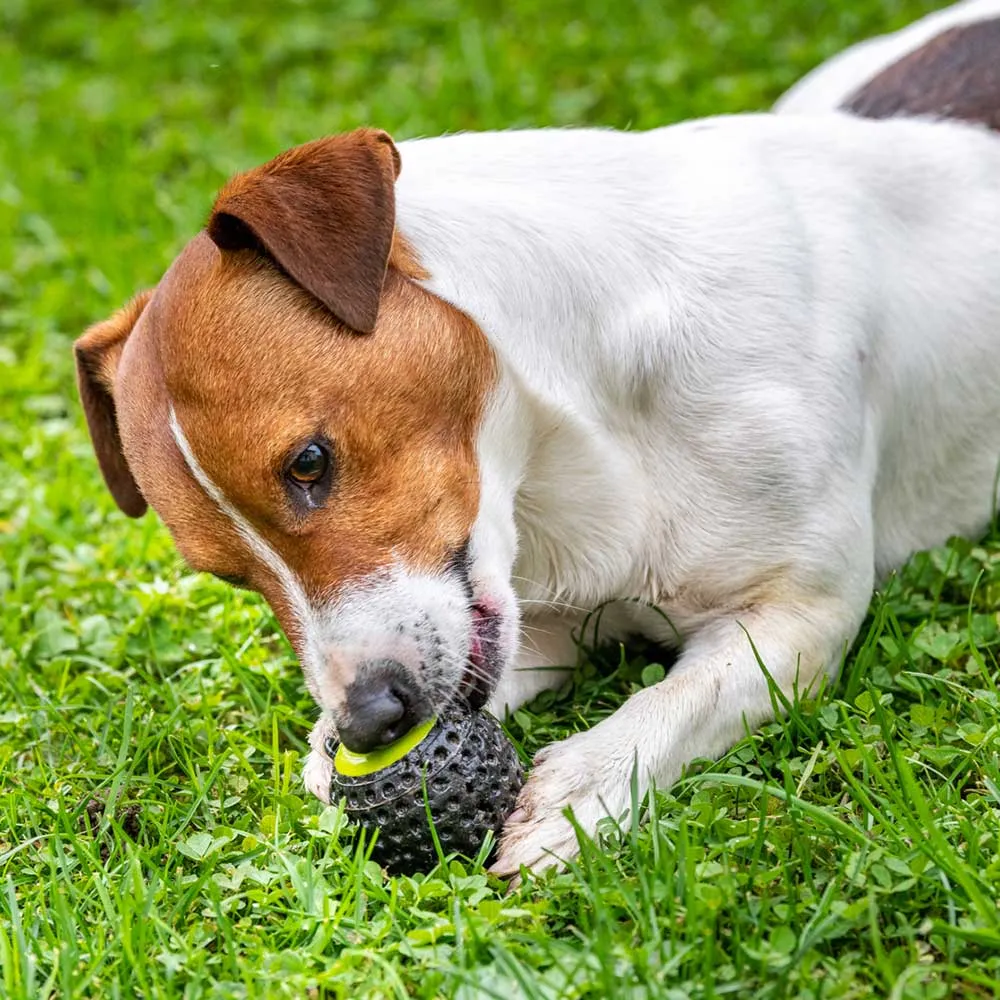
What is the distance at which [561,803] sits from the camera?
10.9 feet

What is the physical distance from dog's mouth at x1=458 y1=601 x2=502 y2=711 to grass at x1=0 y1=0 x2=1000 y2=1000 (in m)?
0.37

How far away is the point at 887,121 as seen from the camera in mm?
4496

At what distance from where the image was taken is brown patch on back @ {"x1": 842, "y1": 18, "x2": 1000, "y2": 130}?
461 cm

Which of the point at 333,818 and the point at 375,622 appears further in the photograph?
the point at 333,818

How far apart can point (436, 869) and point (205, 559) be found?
2.76 ft

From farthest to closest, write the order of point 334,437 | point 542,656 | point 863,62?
point 863,62
point 542,656
point 334,437

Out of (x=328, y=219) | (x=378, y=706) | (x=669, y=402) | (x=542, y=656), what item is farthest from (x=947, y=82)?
(x=378, y=706)

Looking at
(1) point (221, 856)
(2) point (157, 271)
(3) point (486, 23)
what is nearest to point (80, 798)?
(1) point (221, 856)

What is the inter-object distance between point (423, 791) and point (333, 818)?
0.28 m

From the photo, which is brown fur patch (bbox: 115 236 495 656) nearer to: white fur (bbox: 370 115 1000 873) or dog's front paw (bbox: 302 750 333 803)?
white fur (bbox: 370 115 1000 873)

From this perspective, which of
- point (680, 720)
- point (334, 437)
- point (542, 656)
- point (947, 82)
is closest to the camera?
point (334, 437)

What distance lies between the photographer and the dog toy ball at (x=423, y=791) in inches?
125

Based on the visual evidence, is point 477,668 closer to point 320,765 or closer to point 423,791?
point 423,791

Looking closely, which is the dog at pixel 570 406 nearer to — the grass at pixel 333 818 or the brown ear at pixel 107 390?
the brown ear at pixel 107 390
